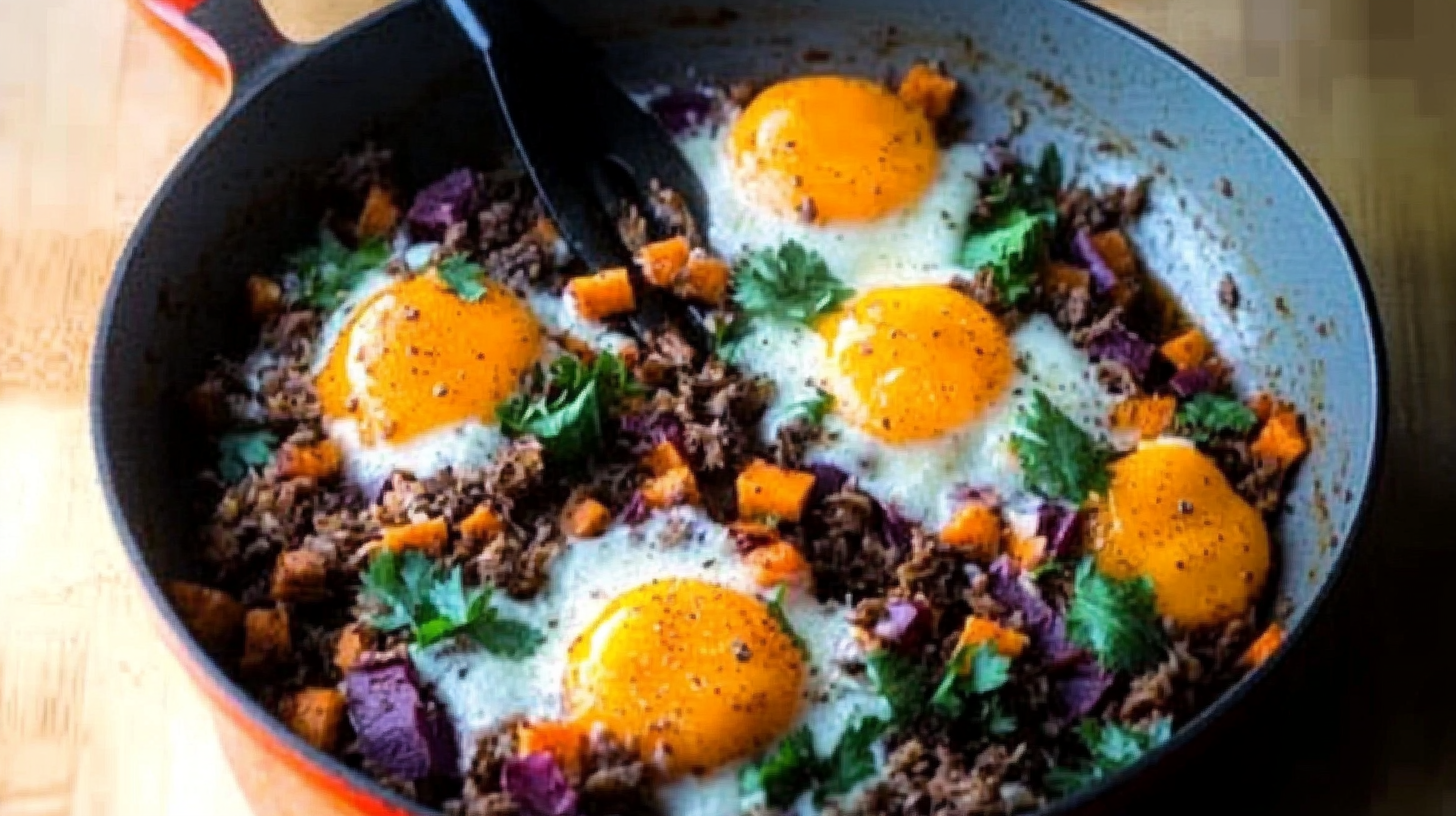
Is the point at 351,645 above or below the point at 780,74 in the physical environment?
below

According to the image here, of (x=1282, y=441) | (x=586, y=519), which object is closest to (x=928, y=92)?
(x=1282, y=441)

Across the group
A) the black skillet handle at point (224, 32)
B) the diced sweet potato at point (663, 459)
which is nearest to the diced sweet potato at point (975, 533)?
the diced sweet potato at point (663, 459)

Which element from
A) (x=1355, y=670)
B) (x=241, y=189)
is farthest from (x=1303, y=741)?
(x=241, y=189)

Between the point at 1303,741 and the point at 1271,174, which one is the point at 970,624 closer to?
the point at 1303,741

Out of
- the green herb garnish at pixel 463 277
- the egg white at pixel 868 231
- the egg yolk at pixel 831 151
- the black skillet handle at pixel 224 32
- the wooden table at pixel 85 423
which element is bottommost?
the wooden table at pixel 85 423

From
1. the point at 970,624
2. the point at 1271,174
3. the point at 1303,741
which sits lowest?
the point at 1303,741

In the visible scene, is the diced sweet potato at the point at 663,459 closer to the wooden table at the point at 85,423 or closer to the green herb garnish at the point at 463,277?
the green herb garnish at the point at 463,277

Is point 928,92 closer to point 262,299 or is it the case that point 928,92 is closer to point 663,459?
point 663,459
